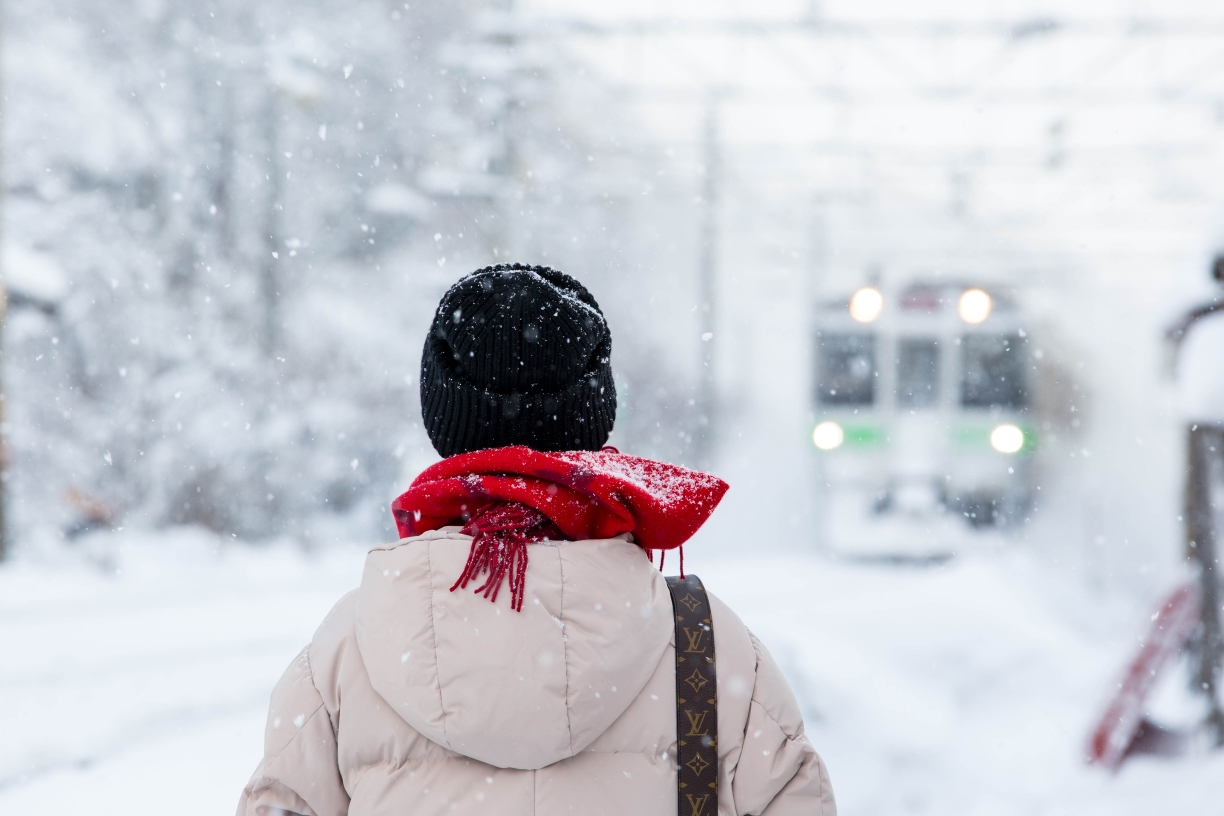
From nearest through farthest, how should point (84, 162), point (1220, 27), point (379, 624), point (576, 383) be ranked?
1. point (379, 624)
2. point (576, 383)
3. point (1220, 27)
4. point (84, 162)

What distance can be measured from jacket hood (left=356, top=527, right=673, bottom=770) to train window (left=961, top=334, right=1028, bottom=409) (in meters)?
8.32

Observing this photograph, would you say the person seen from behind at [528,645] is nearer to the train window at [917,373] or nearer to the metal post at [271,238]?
the train window at [917,373]

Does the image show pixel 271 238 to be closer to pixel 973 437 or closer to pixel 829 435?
pixel 829 435

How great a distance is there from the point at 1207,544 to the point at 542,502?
4021 mm

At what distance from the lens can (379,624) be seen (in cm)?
96

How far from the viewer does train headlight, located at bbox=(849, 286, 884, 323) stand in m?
7.66

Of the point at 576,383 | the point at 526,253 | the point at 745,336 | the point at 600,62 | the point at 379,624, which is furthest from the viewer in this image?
the point at 745,336

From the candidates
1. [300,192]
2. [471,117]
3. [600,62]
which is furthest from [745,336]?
[600,62]

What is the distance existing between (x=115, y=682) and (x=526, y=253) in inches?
328

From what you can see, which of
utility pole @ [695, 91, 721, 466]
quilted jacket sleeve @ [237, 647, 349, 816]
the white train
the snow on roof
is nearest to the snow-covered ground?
the white train

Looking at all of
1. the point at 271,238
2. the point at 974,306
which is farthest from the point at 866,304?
the point at 271,238

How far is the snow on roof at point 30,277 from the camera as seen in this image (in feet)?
28.3

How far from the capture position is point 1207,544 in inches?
156

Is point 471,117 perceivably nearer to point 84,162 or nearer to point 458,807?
point 84,162
